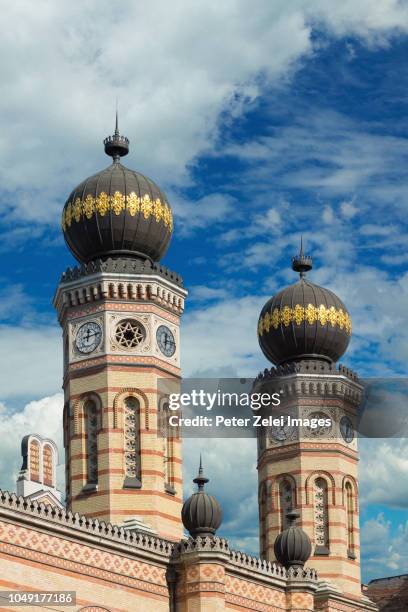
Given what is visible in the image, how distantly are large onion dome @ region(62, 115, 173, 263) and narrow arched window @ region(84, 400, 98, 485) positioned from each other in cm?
500

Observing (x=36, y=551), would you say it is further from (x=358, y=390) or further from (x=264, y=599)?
(x=358, y=390)

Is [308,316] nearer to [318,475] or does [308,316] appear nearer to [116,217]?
[318,475]

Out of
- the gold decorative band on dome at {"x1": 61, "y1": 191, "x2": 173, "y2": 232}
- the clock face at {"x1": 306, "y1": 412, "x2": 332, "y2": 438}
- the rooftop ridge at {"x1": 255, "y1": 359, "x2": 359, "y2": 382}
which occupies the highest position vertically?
the gold decorative band on dome at {"x1": 61, "y1": 191, "x2": 173, "y2": 232}

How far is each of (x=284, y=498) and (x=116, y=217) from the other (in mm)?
12726

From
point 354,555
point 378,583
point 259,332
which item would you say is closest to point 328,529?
point 354,555

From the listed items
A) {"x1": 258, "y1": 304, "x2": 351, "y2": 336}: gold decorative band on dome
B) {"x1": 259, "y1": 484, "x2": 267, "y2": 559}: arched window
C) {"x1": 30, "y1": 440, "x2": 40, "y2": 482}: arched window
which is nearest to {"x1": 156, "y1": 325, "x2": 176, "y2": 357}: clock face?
{"x1": 258, "y1": 304, "x2": 351, "y2": 336}: gold decorative band on dome

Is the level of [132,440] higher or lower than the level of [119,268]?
lower

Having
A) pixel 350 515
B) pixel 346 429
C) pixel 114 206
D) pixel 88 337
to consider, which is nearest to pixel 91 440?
pixel 88 337

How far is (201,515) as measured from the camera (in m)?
38.1

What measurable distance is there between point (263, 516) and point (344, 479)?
3.46 meters

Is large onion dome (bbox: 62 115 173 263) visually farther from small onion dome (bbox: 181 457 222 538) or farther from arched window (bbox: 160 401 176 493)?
small onion dome (bbox: 181 457 222 538)

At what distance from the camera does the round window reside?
41.7 m

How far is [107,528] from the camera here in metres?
36.3

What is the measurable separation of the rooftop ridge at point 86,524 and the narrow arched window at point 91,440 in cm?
301
